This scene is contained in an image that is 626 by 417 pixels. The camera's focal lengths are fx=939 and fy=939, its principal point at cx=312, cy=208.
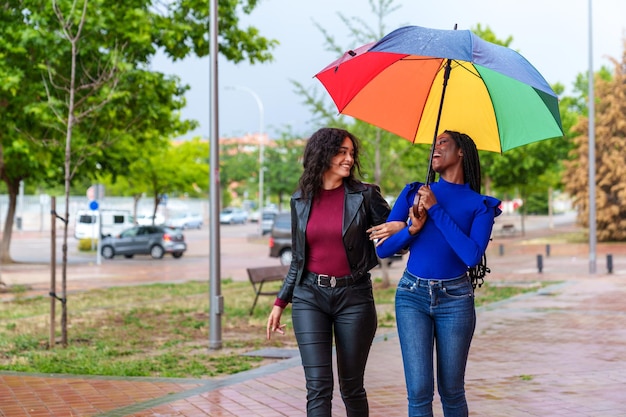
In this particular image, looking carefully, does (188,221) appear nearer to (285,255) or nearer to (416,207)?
(285,255)

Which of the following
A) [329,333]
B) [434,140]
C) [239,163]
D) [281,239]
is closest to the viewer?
[434,140]

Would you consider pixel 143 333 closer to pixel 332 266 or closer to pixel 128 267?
pixel 332 266

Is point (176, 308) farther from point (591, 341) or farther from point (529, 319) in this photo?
point (591, 341)

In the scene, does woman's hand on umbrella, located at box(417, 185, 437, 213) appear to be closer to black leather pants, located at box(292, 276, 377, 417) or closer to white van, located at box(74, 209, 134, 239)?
black leather pants, located at box(292, 276, 377, 417)

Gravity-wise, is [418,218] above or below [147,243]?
above

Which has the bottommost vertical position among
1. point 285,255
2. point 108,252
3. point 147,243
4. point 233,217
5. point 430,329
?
point 108,252

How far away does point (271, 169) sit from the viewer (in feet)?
246

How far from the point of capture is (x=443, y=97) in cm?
466

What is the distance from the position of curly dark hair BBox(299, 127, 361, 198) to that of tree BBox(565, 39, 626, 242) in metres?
39.4

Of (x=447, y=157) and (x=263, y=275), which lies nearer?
(x=447, y=157)

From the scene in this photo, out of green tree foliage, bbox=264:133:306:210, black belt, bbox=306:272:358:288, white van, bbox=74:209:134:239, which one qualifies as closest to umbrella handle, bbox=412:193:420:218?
black belt, bbox=306:272:358:288

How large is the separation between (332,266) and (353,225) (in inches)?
8.7

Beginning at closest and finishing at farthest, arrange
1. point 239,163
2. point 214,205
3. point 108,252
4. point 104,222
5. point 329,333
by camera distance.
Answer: point 329,333 < point 214,205 < point 108,252 < point 104,222 < point 239,163

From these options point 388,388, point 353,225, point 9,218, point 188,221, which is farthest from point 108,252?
point 188,221
